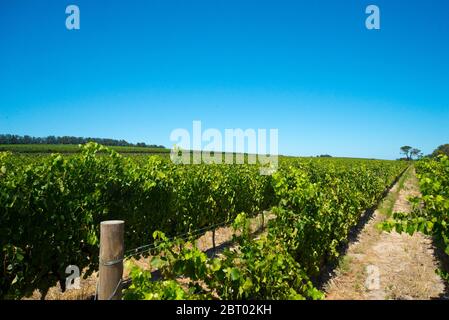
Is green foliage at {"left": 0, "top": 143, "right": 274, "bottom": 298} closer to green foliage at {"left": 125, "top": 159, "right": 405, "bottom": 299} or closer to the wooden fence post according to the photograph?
green foliage at {"left": 125, "top": 159, "right": 405, "bottom": 299}

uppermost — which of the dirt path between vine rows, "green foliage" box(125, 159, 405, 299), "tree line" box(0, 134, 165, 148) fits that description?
"tree line" box(0, 134, 165, 148)

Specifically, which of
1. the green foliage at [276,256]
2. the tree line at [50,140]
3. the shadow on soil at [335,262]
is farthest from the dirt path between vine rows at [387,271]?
the tree line at [50,140]

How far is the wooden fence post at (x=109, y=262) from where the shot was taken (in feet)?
8.39

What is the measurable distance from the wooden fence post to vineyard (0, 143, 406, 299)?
0.46ft

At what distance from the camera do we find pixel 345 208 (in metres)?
8.31

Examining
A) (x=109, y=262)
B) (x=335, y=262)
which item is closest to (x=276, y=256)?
(x=109, y=262)

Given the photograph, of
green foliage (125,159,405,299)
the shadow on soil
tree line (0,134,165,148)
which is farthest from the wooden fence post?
tree line (0,134,165,148)

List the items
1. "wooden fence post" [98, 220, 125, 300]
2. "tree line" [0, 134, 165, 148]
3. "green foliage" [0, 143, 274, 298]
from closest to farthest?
"wooden fence post" [98, 220, 125, 300]
"green foliage" [0, 143, 274, 298]
"tree line" [0, 134, 165, 148]

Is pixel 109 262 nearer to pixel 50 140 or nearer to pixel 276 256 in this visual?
pixel 276 256

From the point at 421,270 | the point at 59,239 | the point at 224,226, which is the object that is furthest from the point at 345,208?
the point at 59,239

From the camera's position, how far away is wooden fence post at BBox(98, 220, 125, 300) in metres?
2.56

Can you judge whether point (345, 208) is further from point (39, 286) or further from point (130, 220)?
point (39, 286)
